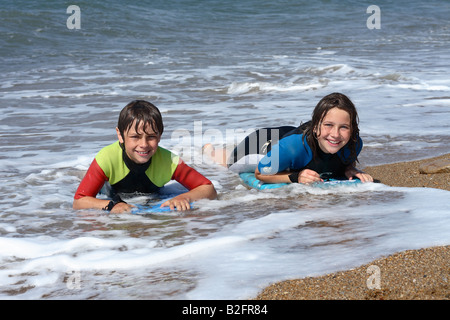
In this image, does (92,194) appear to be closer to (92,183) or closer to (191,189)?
(92,183)

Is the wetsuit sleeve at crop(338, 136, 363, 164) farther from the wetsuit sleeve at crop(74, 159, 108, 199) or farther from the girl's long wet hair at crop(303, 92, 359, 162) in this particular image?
the wetsuit sleeve at crop(74, 159, 108, 199)

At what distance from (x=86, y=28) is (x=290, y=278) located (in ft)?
52.3

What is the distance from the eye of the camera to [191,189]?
14.3 feet

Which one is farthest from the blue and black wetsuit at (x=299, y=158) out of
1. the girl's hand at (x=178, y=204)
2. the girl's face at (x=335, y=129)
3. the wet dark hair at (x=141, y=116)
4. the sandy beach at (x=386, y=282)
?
the sandy beach at (x=386, y=282)

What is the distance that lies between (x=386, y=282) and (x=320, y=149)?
80.0 inches

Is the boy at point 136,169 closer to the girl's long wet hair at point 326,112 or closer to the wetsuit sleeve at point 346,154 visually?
the girl's long wet hair at point 326,112

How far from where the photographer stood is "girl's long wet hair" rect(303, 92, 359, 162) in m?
4.31

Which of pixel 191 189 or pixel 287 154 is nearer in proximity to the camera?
pixel 191 189

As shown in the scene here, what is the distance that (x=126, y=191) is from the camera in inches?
177

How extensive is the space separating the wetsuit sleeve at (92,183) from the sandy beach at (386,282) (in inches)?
72.3

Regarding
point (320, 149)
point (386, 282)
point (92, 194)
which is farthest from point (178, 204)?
point (386, 282)

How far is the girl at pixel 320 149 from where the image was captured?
433 centimetres

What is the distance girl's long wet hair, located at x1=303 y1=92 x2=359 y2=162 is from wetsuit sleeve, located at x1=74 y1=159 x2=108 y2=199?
1.51m

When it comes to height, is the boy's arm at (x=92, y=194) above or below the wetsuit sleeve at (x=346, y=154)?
below
